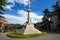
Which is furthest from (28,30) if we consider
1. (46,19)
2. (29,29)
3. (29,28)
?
(46,19)

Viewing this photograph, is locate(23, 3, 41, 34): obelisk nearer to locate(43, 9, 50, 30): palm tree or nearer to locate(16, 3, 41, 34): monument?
locate(16, 3, 41, 34): monument

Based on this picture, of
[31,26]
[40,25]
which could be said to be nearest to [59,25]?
[40,25]

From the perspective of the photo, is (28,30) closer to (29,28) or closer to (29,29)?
(29,29)

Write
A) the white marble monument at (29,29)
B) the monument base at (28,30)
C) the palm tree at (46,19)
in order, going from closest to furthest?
1. the monument base at (28,30)
2. the white marble monument at (29,29)
3. the palm tree at (46,19)

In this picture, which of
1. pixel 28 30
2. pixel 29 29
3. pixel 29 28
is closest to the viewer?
pixel 28 30

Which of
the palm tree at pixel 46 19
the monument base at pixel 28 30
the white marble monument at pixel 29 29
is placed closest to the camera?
the monument base at pixel 28 30

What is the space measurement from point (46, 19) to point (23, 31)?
3430 centimetres

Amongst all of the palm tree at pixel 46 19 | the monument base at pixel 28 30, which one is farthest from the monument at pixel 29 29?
the palm tree at pixel 46 19

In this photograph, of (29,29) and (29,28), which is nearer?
(29,29)

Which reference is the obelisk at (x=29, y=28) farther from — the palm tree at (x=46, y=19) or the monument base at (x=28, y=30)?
the palm tree at (x=46, y=19)

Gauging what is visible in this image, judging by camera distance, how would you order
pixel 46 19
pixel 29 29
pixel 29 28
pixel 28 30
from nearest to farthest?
pixel 28 30
pixel 29 29
pixel 29 28
pixel 46 19

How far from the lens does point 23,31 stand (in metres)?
28.2

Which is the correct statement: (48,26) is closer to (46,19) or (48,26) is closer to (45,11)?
(46,19)

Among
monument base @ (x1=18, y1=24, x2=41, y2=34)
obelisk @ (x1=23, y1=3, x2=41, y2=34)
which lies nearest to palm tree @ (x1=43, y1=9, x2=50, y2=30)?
obelisk @ (x1=23, y1=3, x2=41, y2=34)
